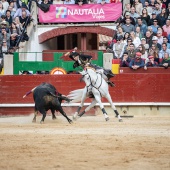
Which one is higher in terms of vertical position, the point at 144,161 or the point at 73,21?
the point at 73,21

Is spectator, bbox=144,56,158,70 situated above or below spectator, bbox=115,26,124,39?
below

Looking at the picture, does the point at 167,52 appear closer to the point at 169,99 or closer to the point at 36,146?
the point at 169,99

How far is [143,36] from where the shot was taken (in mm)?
22047

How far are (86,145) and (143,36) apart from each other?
918 cm

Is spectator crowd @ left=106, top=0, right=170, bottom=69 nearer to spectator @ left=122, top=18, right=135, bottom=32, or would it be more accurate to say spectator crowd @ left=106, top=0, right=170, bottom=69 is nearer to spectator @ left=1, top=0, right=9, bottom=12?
spectator @ left=122, top=18, right=135, bottom=32

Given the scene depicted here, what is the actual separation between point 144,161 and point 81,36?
14.5 m

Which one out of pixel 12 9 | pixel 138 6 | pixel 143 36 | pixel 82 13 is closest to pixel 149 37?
pixel 143 36

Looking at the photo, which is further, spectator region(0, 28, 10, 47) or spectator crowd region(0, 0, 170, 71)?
spectator region(0, 28, 10, 47)

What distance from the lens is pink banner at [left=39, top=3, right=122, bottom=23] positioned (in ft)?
78.6

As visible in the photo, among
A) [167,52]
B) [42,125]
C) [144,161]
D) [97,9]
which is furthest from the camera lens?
[97,9]

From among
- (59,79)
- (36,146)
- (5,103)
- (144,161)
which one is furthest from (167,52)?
(144,161)

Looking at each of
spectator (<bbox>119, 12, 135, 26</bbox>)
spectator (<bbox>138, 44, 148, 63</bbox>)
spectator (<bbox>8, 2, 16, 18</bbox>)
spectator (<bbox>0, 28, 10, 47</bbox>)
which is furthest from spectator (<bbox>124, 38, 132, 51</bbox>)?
spectator (<bbox>8, 2, 16, 18</bbox>)

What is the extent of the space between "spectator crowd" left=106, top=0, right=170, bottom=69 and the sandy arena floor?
3.18 metres

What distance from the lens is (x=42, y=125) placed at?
57.7ft
